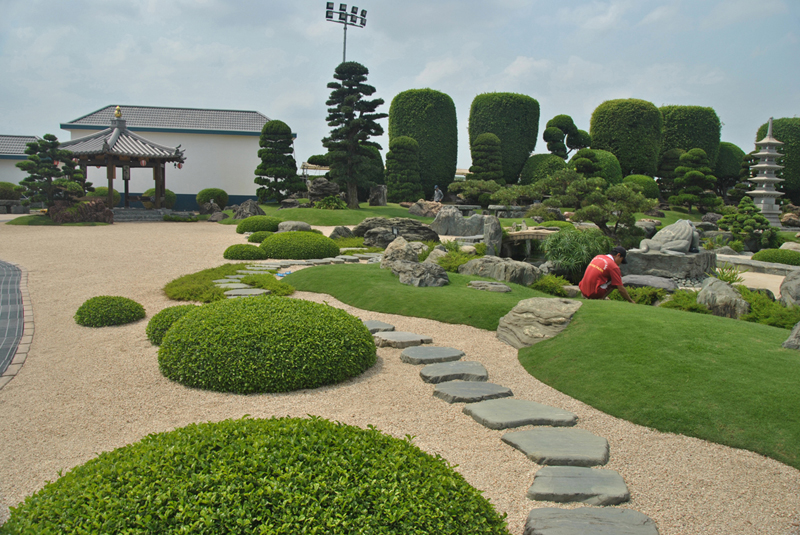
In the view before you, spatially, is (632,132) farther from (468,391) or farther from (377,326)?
(468,391)

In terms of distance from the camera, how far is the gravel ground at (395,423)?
2.85m

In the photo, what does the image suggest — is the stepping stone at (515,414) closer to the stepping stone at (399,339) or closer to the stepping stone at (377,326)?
the stepping stone at (399,339)

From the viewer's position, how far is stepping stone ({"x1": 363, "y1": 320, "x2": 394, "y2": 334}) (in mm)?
6129

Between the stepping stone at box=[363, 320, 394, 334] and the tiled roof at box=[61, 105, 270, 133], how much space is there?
27.7 metres

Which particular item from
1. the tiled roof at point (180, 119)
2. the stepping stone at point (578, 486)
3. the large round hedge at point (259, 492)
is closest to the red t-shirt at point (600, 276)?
the stepping stone at point (578, 486)

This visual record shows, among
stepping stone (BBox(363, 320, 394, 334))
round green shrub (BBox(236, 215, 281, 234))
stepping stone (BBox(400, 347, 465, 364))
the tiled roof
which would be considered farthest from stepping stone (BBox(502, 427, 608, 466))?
the tiled roof

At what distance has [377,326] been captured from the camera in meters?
6.23

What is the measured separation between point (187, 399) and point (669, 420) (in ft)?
12.1

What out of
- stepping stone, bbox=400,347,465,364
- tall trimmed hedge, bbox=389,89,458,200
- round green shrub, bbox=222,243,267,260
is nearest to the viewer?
stepping stone, bbox=400,347,465,364

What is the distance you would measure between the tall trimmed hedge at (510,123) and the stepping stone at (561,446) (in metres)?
28.8

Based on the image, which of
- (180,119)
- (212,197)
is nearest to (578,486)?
(212,197)

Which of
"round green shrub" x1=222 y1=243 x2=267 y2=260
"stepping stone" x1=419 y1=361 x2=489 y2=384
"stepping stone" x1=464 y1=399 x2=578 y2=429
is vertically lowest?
"stepping stone" x1=464 y1=399 x2=578 y2=429

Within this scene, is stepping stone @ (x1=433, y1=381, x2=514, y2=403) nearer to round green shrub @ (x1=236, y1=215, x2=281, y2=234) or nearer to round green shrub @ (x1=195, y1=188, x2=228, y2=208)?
round green shrub @ (x1=236, y1=215, x2=281, y2=234)

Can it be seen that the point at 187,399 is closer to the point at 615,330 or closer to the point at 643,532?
the point at 643,532
